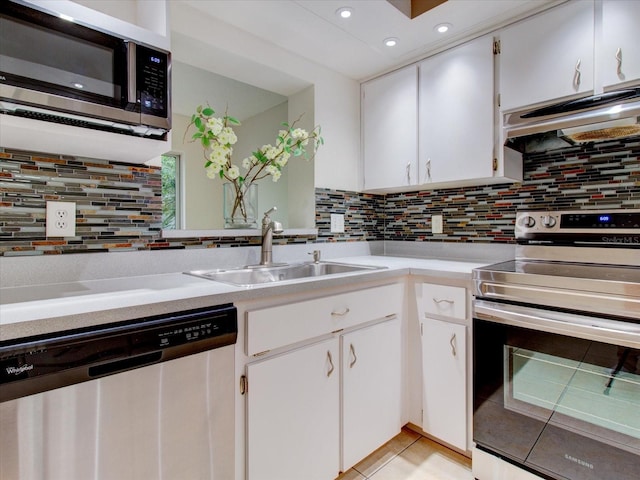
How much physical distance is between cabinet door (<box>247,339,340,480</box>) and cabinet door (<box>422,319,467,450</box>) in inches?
20.7

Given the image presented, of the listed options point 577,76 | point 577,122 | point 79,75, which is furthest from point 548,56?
point 79,75

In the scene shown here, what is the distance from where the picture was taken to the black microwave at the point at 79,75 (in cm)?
85

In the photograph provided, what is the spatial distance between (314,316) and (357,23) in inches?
57.9

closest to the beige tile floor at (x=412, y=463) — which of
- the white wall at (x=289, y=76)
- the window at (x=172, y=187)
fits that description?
the white wall at (x=289, y=76)

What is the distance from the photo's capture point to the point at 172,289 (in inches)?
43.5

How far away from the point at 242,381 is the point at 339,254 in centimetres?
126

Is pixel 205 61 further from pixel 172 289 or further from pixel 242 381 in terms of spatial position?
pixel 242 381

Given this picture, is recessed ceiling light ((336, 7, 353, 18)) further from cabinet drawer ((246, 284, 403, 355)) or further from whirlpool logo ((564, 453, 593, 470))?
whirlpool logo ((564, 453, 593, 470))

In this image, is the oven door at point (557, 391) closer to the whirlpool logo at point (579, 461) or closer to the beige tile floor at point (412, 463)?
the whirlpool logo at point (579, 461)

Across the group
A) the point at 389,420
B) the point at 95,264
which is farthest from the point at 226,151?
the point at 389,420

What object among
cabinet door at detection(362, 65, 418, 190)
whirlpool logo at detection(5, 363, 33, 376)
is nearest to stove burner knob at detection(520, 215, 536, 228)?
cabinet door at detection(362, 65, 418, 190)

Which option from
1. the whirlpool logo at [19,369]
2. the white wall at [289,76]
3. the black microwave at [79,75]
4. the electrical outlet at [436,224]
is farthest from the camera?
the electrical outlet at [436,224]

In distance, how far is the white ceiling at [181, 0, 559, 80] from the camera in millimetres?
1579

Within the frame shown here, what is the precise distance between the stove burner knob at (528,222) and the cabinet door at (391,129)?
618 millimetres
